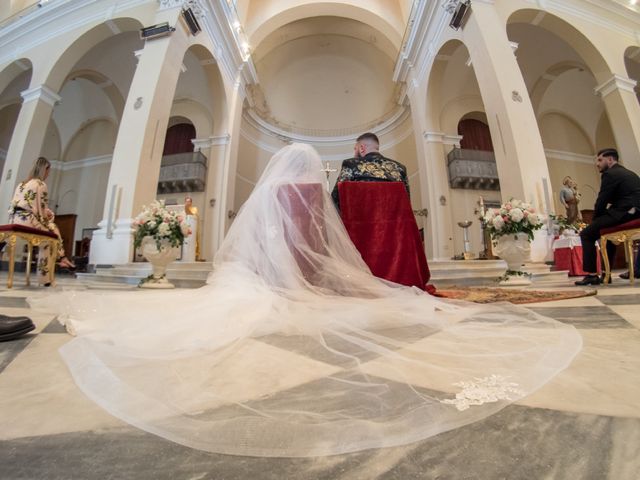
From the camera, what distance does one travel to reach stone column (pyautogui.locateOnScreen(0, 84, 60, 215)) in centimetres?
609

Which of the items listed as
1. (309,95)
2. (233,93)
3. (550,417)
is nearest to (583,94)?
(309,95)

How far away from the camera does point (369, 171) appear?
2453mm

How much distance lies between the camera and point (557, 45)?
835cm

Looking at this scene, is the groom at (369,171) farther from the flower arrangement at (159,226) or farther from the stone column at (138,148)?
the stone column at (138,148)

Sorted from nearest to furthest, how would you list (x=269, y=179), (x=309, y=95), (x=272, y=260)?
(x=272, y=260) → (x=269, y=179) → (x=309, y=95)

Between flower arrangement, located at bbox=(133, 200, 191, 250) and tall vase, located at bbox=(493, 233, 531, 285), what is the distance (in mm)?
3768

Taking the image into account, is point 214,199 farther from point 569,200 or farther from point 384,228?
point 569,200

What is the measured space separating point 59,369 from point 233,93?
940cm

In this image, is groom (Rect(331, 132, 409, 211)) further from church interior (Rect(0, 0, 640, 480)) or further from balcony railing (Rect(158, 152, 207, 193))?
balcony railing (Rect(158, 152, 207, 193))

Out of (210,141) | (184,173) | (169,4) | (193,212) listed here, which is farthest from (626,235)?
(184,173)

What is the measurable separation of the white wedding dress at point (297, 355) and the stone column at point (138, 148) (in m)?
3.41

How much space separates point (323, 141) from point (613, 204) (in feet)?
34.7

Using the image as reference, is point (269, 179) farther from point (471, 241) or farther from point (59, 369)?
point (471, 241)

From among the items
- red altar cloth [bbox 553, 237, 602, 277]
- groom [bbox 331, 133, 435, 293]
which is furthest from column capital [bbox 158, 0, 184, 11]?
red altar cloth [bbox 553, 237, 602, 277]
